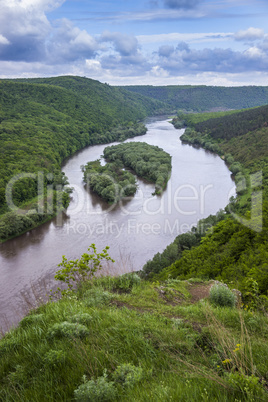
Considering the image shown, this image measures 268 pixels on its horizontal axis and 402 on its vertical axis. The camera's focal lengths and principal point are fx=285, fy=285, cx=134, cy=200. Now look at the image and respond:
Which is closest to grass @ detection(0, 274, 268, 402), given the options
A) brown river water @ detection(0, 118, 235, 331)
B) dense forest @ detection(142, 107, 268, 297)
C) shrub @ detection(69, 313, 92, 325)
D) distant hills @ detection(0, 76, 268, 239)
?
shrub @ detection(69, 313, 92, 325)

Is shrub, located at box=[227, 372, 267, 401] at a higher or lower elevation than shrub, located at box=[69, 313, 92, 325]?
higher

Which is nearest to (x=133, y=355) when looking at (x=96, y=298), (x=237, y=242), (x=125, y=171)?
(x=96, y=298)

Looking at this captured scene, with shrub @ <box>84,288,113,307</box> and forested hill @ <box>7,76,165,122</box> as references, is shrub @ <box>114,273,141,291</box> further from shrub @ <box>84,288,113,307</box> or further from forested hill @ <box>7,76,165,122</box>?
forested hill @ <box>7,76,165,122</box>

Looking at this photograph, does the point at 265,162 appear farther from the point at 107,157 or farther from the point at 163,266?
the point at 163,266

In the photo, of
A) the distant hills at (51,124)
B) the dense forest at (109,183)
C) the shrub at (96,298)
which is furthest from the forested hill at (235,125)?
the shrub at (96,298)

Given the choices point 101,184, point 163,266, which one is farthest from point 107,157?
point 163,266

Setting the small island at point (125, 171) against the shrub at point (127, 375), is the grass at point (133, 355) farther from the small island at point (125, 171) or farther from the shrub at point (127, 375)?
the small island at point (125, 171)
